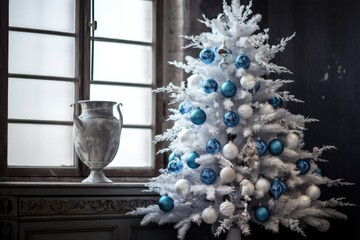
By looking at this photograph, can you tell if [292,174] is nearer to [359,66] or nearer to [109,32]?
[359,66]

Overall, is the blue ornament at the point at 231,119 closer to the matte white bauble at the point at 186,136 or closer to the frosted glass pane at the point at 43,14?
the matte white bauble at the point at 186,136

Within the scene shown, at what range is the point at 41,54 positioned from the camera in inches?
Result: 159

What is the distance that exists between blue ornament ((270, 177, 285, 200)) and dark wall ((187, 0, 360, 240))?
0.53 m

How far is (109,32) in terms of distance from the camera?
13.9 feet

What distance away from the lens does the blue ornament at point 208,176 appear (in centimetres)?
331

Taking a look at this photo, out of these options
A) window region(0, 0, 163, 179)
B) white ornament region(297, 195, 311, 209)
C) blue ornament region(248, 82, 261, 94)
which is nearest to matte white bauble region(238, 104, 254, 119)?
blue ornament region(248, 82, 261, 94)

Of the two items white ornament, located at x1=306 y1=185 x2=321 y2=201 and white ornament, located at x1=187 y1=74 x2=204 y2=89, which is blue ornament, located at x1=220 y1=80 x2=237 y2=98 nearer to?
white ornament, located at x1=187 y1=74 x2=204 y2=89

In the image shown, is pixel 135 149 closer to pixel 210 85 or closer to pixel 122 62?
pixel 122 62

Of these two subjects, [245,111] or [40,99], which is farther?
[40,99]

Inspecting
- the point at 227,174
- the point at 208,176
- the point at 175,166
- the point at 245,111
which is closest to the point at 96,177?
the point at 175,166

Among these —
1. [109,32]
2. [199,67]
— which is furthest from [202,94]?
[109,32]

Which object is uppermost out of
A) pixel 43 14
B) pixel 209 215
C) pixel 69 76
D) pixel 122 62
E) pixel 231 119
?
pixel 43 14

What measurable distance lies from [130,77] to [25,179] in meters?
0.92

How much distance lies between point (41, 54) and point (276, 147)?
1.53 m
